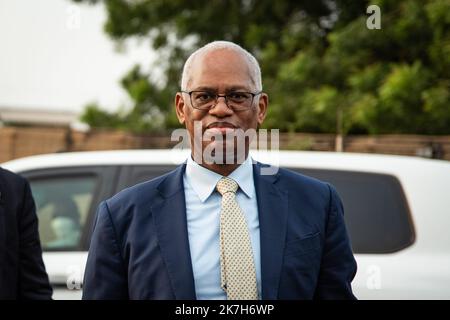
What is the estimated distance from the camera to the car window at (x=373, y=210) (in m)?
4.32

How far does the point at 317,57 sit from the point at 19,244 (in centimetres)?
864

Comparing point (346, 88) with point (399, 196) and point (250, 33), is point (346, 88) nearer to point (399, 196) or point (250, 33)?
point (250, 33)

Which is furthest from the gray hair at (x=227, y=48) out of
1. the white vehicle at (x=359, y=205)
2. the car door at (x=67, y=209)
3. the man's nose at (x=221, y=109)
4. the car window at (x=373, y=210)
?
the car door at (x=67, y=209)

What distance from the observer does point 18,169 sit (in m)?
4.97

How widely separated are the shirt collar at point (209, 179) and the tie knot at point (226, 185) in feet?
0.04

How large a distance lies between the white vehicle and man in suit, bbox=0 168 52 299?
136 cm

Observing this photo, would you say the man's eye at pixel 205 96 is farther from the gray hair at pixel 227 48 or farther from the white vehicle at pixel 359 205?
the white vehicle at pixel 359 205

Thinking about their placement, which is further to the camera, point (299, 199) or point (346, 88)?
point (346, 88)

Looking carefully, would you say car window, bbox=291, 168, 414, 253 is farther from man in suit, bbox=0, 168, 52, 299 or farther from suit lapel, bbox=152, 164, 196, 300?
suit lapel, bbox=152, 164, 196, 300

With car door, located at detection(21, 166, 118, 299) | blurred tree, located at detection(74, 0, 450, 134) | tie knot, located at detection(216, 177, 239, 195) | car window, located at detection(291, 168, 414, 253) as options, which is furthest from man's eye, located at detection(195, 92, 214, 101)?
blurred tree, located at detection(74, 0, 450, 134)

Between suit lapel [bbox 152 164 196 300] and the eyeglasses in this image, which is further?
the eyeglasses

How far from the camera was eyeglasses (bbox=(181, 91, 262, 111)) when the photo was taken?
8.14ft

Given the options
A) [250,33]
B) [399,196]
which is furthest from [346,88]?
[399,196]
